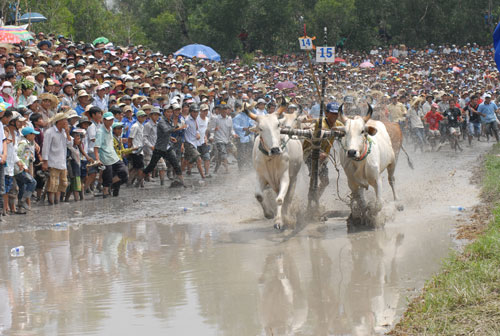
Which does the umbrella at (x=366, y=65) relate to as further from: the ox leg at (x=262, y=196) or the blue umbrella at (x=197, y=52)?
the ox leg at (x=262, y=196)

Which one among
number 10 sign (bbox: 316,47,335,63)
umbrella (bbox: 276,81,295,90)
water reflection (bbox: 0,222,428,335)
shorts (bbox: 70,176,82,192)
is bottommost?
water reflection (bbox: 0,222,428,335)

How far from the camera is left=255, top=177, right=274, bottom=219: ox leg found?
421 inches

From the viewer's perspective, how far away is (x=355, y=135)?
9789 millimetres

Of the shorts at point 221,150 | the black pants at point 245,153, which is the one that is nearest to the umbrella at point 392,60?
the black pants at point 245,153

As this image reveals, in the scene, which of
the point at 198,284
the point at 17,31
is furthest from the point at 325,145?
the point at 17,31

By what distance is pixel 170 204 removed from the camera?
1332cm

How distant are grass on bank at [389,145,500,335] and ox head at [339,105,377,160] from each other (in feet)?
8.41

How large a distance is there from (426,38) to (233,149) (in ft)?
108

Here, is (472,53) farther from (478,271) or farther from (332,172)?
(478,271)

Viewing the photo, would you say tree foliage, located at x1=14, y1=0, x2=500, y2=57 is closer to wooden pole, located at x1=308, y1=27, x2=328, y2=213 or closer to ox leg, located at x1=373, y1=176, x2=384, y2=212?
wooden pole, located at x1=308, y1=27, x2=328, y2=213

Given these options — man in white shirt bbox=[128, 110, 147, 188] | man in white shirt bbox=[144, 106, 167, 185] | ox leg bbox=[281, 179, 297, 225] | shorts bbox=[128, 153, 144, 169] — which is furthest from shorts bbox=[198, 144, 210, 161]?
ox leg bbox=[281, 179, 297, 225]

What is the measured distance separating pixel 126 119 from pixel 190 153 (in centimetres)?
167

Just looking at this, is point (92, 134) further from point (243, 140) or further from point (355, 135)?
point (355, 135)

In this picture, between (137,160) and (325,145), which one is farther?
(137,160)
